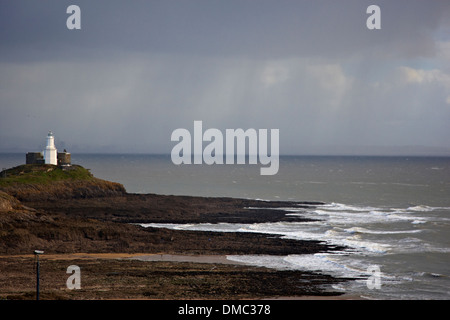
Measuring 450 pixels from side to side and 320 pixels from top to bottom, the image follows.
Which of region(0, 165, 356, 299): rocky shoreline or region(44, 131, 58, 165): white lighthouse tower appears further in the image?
region(44, 131, 58, 165): white lighthouse tower

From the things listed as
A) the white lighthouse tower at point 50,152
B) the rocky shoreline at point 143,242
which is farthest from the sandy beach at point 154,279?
the white lighthouse tower at point 50,152

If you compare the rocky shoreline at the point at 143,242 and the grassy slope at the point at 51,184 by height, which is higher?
the grassy slope at the point at 51,184

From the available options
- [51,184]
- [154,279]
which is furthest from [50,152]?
[154,279]

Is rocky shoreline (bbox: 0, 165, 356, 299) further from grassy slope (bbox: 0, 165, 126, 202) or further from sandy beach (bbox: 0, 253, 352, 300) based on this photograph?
grassy slope (bbox: 0, 165, 126, 202)

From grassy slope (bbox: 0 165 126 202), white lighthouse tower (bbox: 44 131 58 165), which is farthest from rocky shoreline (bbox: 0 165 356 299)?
white lighthouse tower (bbox: 44 131 58 165)

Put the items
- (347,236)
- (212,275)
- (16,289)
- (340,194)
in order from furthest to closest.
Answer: (340,194), (347,236), (212,275), (16,289)

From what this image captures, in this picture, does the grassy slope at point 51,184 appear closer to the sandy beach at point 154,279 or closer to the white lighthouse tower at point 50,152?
the white lighthouse tower at point 50,152

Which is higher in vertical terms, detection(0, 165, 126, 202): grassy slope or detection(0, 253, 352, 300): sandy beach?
detection(0, 165, 126, 202): grassy slope

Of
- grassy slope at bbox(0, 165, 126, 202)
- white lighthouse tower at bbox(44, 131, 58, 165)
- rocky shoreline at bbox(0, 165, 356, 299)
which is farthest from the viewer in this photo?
white lighthouse tower at bbox(44, 131, 58, 165)

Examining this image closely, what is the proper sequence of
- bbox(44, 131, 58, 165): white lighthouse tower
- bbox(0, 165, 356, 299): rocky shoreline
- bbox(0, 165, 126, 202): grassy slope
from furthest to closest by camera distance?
1. bbox(44, 131, 58, 165): white lighthouse tower
2. bbox(0, 165, 126, 202): grassy slope
3. bbox(0, 165, 356, 299): rocky shoreline

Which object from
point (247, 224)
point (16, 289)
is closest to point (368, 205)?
point (247, 224)

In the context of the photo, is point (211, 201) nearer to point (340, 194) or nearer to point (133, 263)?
point (340, 194)
